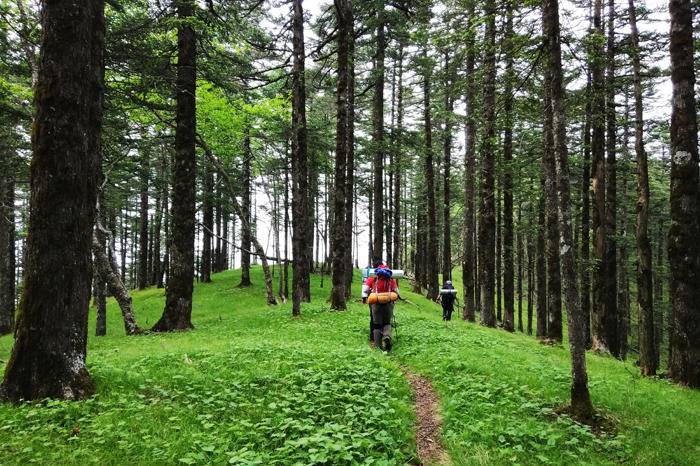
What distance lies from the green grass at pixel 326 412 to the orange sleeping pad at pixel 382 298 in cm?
147

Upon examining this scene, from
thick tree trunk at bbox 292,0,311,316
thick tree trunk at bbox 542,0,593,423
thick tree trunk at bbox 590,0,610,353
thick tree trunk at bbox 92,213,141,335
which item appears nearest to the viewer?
thick tree trunk at bbox 542,0,593,423

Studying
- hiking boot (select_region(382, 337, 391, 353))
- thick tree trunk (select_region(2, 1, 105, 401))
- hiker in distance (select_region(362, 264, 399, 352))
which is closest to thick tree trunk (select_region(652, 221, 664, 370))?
hiker in distance (select_region(362, 264, 399, 352))

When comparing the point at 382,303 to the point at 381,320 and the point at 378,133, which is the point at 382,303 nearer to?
the point at 381,320

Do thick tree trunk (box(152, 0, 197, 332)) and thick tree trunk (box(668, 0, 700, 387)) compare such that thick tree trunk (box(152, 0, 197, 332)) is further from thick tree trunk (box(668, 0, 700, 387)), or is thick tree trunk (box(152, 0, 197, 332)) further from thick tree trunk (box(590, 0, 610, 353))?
thick tree trunk (box(590, 0, 610, 353))

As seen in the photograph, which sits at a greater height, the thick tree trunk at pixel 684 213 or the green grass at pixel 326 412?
the thick tree trunk at pixel 684 213

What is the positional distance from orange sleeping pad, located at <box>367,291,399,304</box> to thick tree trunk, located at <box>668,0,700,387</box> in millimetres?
5956

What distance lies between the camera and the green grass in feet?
14.8

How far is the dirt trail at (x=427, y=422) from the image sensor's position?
17.2ft

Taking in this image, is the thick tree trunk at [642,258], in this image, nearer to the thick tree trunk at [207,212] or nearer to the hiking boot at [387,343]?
the hiking boot at [387,343]

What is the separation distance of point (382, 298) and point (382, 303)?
0.17m

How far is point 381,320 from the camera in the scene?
11.0 metres

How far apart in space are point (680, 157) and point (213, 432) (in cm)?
990

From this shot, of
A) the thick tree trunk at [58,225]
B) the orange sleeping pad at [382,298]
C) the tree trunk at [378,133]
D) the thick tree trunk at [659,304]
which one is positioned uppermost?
the tree trunk at [378,133]

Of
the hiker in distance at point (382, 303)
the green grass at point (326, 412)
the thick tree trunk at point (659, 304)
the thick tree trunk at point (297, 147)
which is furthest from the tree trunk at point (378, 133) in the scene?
the thick tree trunk at point (659, 304)
